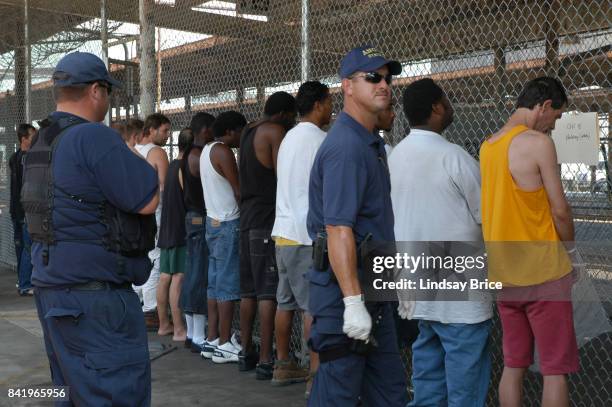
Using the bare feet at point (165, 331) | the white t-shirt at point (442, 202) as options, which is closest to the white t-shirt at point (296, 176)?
the white t-shirt at point (442, 202)

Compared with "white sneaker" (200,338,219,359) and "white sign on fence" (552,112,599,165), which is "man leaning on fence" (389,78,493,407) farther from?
"white sneaker" (200,338,219,359)

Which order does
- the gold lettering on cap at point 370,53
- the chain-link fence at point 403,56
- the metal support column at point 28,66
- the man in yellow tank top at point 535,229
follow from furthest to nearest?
the metal support column at point 28,66 → the chain-link fence at point 403,56 → the man in yellow tank top at point 535,229 → the gold lettering on cap at point 370,53

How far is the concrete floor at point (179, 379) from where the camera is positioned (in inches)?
240

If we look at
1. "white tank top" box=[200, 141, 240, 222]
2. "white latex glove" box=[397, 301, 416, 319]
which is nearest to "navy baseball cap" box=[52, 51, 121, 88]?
"white latex glove" box=[397, 301, 416, 319]

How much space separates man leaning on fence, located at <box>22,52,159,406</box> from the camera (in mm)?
3750

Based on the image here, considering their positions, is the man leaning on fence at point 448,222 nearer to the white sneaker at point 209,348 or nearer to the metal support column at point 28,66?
the white sneaker at point 209,348

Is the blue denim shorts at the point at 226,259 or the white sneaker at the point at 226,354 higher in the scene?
the blue denim shorts at the point at 226,259

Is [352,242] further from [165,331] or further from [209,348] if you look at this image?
[165,331]

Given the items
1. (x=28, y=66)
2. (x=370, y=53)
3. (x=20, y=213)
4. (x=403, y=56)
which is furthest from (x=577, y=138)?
(x=28, y=66)

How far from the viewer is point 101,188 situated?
12.3 ft

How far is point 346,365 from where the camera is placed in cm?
366

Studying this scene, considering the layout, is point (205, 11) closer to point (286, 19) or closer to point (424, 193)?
point (286, 19)

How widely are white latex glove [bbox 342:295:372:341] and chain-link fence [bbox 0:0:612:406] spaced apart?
216 centimetres

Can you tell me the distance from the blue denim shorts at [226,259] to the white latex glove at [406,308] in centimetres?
281
